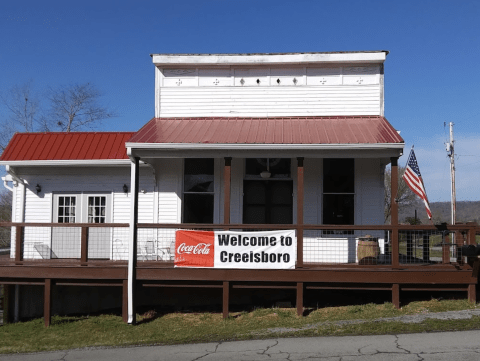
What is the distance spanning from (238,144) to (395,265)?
420cm

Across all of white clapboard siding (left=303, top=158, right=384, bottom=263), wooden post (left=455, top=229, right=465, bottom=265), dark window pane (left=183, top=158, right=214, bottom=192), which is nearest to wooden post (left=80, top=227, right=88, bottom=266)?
dark window pane (left=183, top=158, right=214, bottom=192)

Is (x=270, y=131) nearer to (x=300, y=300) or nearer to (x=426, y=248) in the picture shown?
(x=300, y=300)

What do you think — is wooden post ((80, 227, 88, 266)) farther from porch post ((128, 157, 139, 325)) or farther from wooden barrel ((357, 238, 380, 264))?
wooden barrel ((357, 238, 380, 264))

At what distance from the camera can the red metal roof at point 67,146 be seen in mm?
13352

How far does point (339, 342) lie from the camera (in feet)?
27.5

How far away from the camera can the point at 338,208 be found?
12812 mm

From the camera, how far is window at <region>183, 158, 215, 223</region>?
1323cm

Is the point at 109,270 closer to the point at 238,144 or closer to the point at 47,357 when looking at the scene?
the point at 47,357

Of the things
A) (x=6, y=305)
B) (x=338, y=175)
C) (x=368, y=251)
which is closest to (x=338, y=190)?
(x=338, y=175)

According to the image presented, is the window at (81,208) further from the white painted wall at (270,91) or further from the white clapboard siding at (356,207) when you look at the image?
A: the white clapboard siding at (356,207)

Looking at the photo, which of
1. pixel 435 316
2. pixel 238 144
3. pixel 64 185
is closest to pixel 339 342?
pixel 435 316

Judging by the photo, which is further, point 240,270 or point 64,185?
point 64,185

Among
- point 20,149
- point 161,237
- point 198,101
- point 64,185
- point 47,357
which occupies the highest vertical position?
point 198,101

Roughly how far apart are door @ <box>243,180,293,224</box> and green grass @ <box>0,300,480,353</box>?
8.43ft
